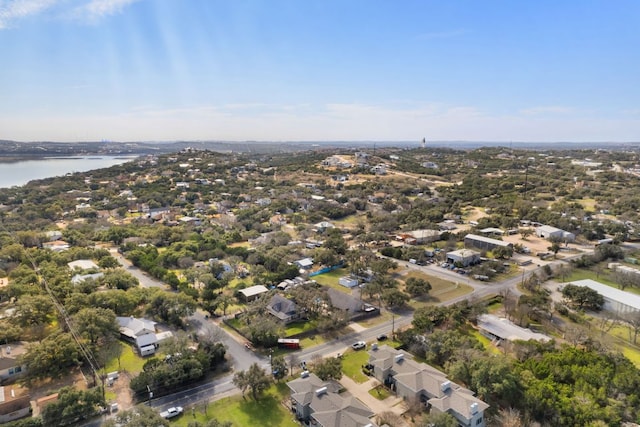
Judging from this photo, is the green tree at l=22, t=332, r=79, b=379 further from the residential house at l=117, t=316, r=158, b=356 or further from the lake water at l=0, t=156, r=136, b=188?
the lake water at l=0, t=156, r=136, b=188

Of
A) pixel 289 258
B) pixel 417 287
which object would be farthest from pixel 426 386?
pixel 289 258

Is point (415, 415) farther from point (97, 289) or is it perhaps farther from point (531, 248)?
point (531, 248)

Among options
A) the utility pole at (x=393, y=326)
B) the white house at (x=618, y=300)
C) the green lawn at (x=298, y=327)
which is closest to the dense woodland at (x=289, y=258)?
the green lawn at (x=298, y=327)

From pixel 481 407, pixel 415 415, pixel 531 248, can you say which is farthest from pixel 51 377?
pixel 531 248

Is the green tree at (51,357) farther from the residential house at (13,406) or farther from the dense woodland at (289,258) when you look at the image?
the residential house at (13,406)

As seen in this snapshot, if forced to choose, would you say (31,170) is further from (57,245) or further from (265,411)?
(265,411)

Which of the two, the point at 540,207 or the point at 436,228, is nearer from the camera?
the point at 436,228
